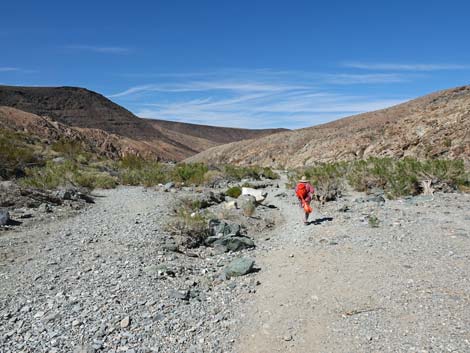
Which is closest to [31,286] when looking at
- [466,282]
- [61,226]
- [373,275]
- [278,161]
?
[61,226]

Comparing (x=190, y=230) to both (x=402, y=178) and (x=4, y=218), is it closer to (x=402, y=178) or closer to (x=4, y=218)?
(x=4, y=218)

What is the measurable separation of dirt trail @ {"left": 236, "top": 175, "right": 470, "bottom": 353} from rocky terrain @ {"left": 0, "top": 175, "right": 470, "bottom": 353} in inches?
0.7

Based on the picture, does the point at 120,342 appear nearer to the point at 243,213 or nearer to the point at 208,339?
the point at 208,339

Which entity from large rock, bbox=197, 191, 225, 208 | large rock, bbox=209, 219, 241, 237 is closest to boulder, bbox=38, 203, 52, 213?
large rock, bbox=197, 191, 225, 208

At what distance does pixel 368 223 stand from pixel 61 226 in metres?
7.52

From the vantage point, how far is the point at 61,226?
10.4 meters

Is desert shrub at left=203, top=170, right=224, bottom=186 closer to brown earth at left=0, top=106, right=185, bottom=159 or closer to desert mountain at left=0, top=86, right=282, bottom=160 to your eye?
brown earth at left=0, top=106, right=185, bottom=159

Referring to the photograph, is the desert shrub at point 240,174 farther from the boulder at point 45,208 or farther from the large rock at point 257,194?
the boulder at point 45,208

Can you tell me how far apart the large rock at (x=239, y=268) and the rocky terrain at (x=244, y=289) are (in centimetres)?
4

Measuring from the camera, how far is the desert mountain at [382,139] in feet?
93.5

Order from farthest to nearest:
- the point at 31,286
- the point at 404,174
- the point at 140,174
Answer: the point at 140,174 → the point at 404,174 → the point at 31,286

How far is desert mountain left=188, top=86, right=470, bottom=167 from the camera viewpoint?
2850 centimetres

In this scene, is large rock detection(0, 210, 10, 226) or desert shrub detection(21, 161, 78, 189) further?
desert shrub detection(21, 161, 78, 189)

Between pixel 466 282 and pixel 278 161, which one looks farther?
pixel 278 161
